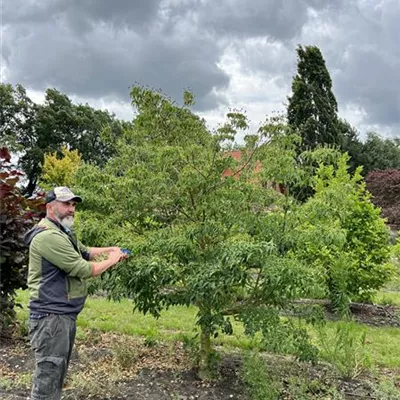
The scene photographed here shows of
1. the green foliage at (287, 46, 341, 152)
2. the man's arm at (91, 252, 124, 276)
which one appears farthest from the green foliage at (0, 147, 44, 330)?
the green foliage at (287, 46, 341, 152)

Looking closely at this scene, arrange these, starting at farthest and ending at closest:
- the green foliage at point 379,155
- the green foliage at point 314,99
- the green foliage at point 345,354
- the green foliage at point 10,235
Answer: the green foliage at point 379,155 < the green foliage at point 314,99 < the green foliage at point 10,235 < the green foliage at point 345,354

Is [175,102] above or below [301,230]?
above

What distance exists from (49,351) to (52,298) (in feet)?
1.08

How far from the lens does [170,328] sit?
5883 millimetres

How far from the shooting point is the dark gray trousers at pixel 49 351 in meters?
2.87

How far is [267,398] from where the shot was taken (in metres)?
3.29

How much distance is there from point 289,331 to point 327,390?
66cm

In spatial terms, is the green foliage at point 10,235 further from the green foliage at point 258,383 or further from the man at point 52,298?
the green foliage at point 258,383

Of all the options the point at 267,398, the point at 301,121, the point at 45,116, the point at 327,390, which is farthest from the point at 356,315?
the point at 45,116

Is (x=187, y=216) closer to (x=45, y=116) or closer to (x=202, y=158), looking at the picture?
(x=202, y=158)

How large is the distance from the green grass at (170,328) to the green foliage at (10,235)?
78 cm

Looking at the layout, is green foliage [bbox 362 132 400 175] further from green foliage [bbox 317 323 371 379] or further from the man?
the man

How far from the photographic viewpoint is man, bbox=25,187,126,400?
2859 millimetres

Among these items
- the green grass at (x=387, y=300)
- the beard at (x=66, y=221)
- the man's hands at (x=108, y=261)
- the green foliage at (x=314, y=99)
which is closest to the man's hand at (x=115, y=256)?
the man's hands at (x=108, y=261)
